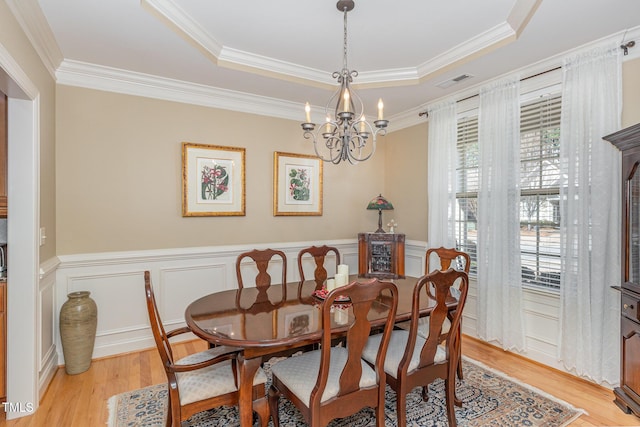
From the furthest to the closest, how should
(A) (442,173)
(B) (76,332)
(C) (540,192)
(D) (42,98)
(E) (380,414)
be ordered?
(A) (442,173) → (C) (540,192) → (B) (76,332) → (D) (42,98) → (E) (380,414)

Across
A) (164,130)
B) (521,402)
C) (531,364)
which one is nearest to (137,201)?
(164,130)

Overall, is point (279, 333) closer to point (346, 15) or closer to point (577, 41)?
point (346, 15)

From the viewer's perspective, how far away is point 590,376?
8.58 feet

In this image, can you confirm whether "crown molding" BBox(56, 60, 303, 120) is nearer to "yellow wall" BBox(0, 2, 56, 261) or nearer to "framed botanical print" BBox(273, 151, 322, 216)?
"yellow wall" BBox(0, 2, 56, 261)

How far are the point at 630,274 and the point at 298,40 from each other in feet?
9.60

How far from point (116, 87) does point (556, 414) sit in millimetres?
4414

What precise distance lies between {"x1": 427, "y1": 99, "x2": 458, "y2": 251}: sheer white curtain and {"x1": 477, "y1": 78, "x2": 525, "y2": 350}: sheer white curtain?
1.24 ft

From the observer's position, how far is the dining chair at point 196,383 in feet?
5.71

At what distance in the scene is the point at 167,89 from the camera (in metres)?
3.39

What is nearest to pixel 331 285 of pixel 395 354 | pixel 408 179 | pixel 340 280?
pixel 340 280

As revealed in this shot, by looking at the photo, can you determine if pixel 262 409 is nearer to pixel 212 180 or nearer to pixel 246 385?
pixel 246 385

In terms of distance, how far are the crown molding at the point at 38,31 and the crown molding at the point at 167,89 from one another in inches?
6.4

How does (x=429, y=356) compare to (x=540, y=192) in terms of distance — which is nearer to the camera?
(x=429, y=356)

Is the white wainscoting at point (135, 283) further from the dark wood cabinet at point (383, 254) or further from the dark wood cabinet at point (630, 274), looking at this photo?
the dark wood cabinet at point (630, 274)
